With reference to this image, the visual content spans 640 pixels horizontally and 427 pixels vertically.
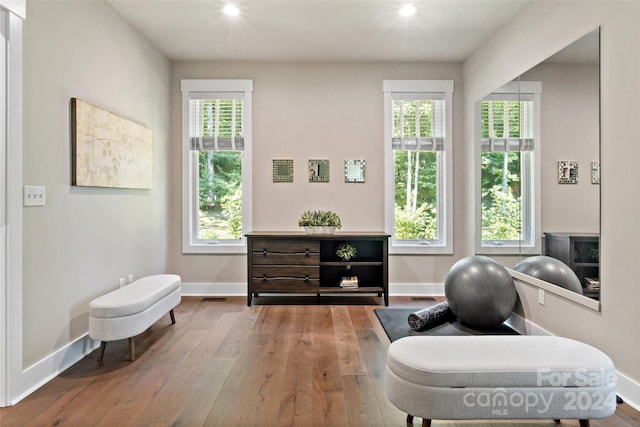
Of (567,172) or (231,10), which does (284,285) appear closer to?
(231,10)

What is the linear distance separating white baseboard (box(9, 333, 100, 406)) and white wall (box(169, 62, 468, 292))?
2.02 meters

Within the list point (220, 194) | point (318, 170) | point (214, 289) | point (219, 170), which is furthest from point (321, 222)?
point (214, 289)

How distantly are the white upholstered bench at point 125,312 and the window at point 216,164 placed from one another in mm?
1727

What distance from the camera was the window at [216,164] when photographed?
5031 millimetres

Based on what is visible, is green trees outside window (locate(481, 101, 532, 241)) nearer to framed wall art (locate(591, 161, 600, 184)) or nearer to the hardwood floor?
framed wall art (locate(591, 161, 600, 184))

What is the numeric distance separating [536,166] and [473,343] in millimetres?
1858

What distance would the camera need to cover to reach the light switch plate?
2.48 meters

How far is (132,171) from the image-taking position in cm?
384

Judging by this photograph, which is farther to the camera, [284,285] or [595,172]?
[284,285]

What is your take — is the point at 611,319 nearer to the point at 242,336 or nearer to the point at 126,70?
the point at 242,336

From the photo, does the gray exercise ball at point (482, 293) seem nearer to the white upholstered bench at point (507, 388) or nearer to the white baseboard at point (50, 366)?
the white upholstered bench at point (507, 388)

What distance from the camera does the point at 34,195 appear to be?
2557 millimetres

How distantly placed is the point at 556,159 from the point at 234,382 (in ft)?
9.13

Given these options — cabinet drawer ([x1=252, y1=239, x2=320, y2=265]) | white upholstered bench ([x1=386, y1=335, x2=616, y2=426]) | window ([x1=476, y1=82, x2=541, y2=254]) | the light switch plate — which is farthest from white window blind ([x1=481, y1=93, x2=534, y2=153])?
the light switch plate
